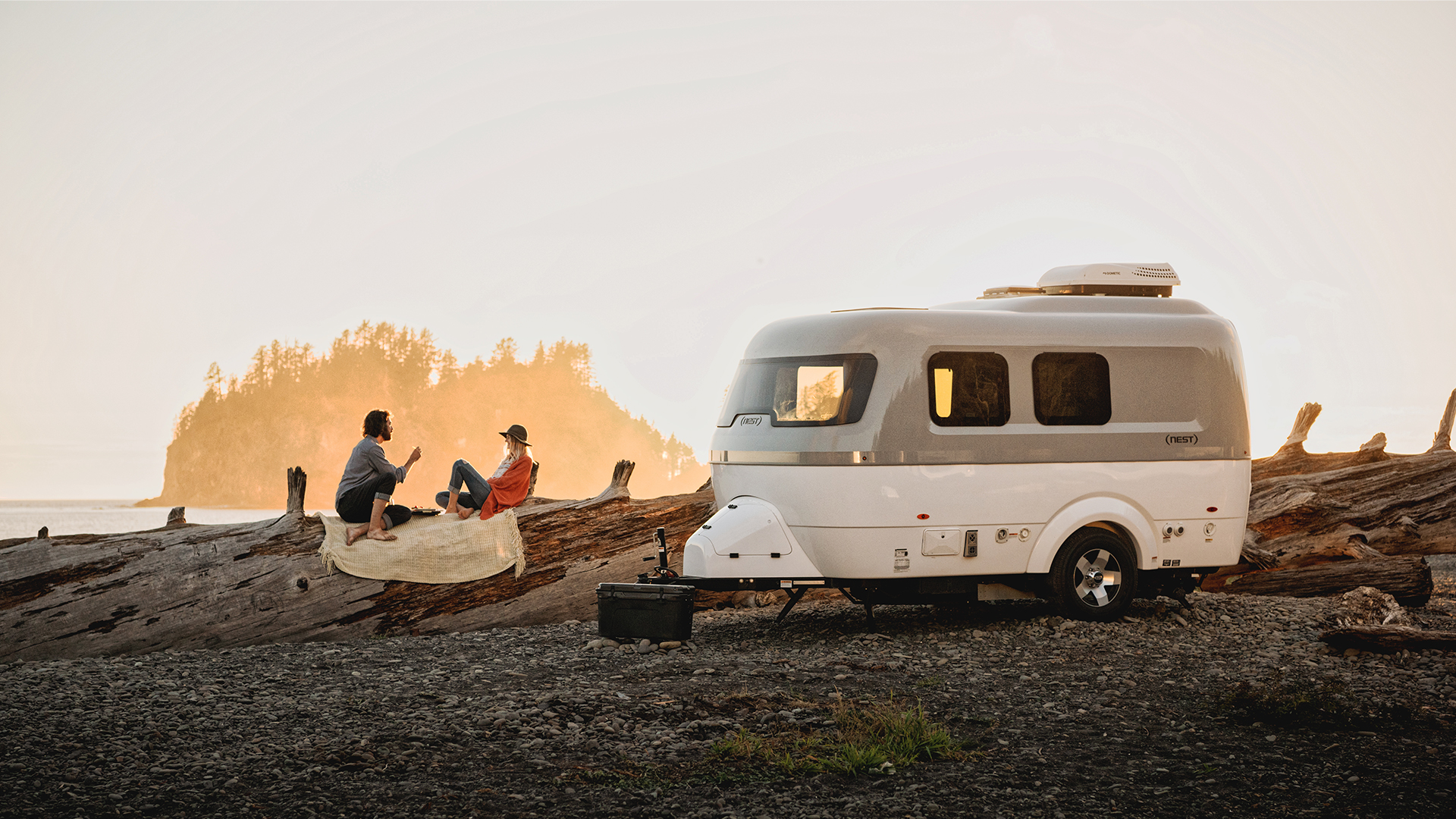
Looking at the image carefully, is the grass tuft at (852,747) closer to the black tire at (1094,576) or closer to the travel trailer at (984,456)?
the travel trailer at (984,456)

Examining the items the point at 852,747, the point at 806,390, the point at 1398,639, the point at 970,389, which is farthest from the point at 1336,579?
the point at 852,747

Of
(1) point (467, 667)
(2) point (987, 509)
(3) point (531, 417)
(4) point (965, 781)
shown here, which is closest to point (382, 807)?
(4) point (965, 781)

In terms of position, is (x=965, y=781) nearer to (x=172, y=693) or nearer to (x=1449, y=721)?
(x=1449, y=721)

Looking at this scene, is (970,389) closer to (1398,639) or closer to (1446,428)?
(1398,639)

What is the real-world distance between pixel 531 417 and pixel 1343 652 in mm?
112020

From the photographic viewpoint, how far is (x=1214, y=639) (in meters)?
10.3

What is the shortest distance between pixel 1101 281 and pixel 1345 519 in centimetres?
635

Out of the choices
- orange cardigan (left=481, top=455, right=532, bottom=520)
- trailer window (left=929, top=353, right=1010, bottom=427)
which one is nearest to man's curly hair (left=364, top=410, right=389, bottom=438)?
orange cardigan (left=481, top=455, right=532, bottom=520)

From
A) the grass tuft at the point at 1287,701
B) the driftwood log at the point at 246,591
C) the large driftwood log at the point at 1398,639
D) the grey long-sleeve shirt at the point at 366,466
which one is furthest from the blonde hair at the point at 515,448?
the large driftwood log at the point at 1398,639

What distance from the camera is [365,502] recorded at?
452 inches

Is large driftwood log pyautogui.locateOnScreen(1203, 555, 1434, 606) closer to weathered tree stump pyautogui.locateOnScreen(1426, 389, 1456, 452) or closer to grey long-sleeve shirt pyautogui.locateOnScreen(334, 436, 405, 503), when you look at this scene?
weathered tree stump pyautogui.locateOnScreen(1426, 389, 1456, 452)

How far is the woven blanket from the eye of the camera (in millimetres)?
11336

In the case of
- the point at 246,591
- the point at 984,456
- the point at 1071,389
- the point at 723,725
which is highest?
the point at 1071,389

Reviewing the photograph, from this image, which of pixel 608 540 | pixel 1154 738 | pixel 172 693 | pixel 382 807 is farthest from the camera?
pixel 608 540
